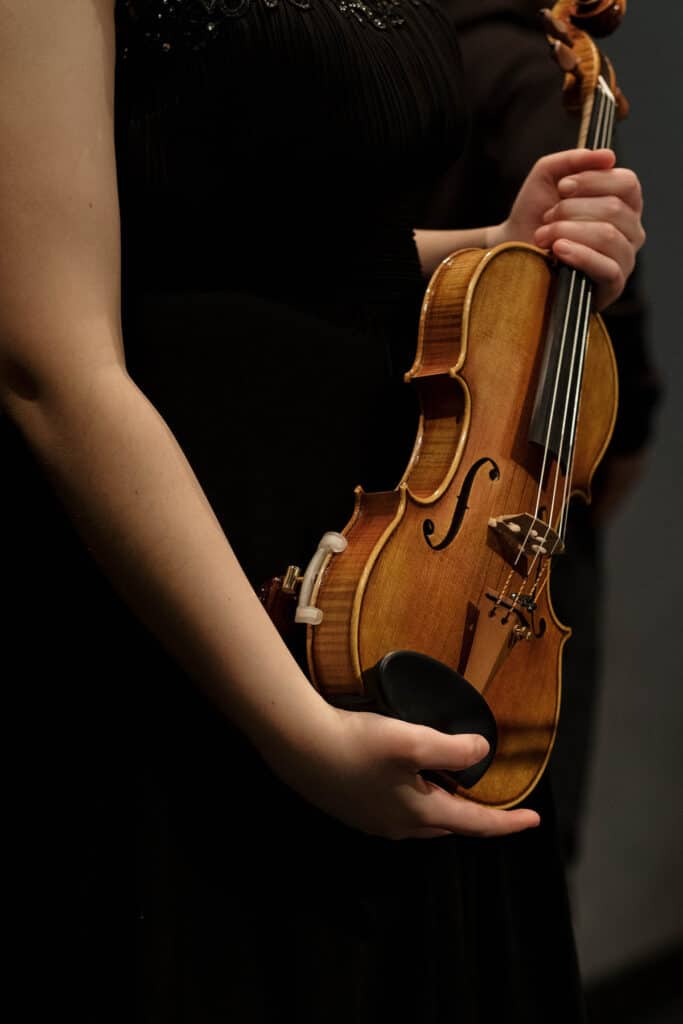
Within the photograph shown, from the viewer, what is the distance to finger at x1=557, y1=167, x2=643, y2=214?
2.74 ft

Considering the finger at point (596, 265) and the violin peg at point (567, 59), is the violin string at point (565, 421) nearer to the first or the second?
the finger at point (596, 265)

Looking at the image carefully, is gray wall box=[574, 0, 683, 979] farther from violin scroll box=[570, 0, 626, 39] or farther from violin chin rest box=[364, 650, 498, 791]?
violin chin rest box=[364, 650, 498, 791]

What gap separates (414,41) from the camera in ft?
2.50

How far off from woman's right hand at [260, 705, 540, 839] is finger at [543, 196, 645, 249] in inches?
17.4

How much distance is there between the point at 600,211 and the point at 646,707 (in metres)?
0.92

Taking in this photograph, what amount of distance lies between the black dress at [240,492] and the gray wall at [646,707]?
2.70 ft

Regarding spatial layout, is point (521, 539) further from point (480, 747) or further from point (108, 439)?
point (108, 439)

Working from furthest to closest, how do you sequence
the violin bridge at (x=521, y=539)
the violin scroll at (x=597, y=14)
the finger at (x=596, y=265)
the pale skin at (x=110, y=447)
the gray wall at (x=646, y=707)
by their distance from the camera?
the gray wall at (x=646, y=707), the violin scroll at (x=597, y=14), the finger at (x=596, y=265), the violin bridge at (x=521, y=539), the pale skin at (x=110, y=447)

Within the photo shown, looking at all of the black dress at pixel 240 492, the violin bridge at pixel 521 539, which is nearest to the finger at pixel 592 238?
the black dress at pixel 240 492

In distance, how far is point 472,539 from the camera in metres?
0.65

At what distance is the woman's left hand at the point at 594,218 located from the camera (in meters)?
0.81

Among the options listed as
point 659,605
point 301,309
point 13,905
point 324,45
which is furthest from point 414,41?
point 659,605

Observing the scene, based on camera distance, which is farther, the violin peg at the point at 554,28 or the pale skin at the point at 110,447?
the violin peg at the point at 554,28

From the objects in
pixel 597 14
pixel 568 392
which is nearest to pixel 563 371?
pixel 568 392
